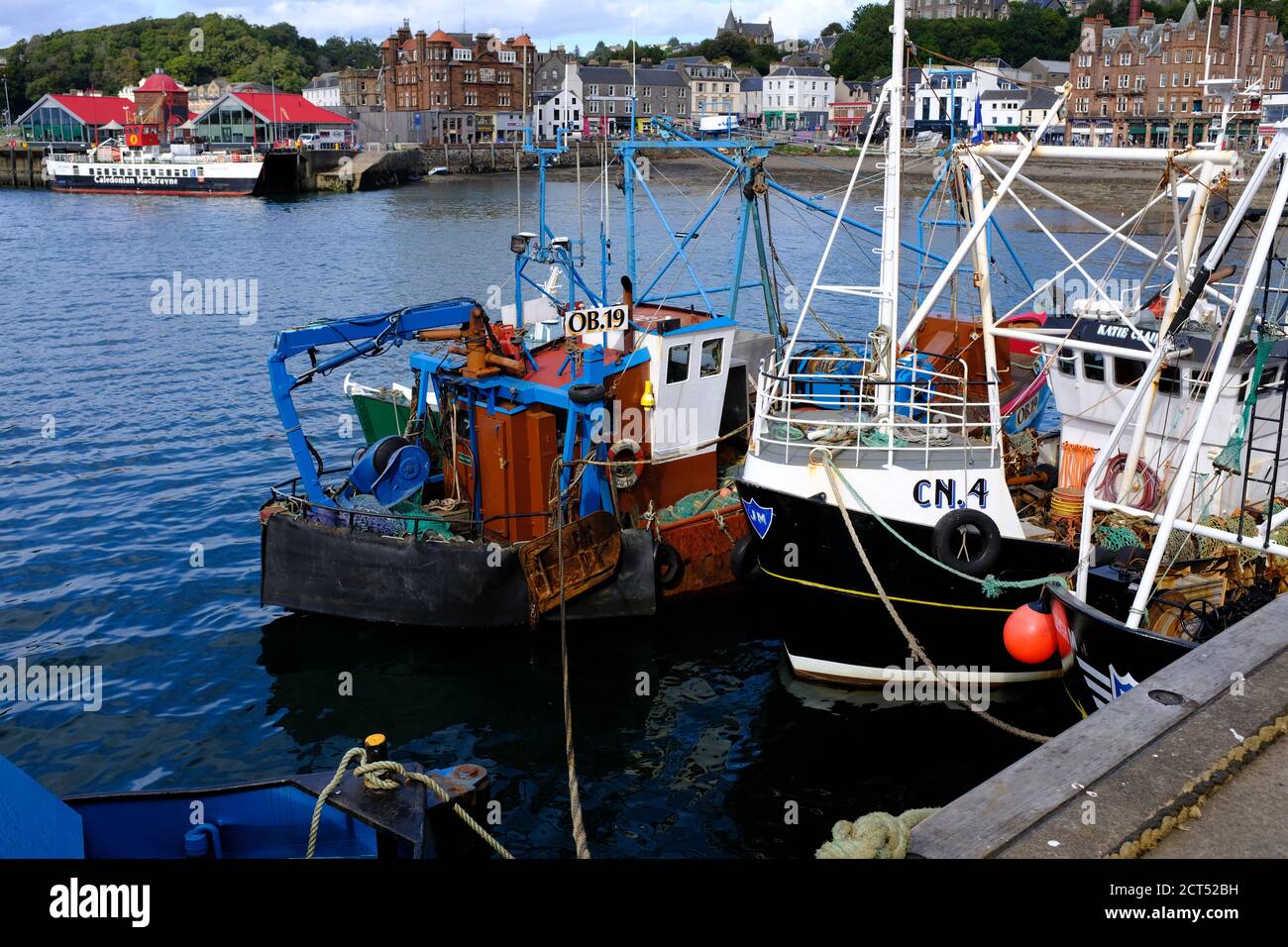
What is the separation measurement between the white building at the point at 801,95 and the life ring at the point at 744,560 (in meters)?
128

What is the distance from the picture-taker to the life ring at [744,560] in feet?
60.2

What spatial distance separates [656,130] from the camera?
74.8 ft

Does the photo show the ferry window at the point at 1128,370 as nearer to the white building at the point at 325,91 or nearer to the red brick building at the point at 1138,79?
the red brick building at the point at 1138,79

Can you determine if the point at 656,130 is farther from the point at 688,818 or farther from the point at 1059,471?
the point at 688,818

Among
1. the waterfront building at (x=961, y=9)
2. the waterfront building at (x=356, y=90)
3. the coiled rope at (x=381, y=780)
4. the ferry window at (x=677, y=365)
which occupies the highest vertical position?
the waterfront building at (x=961, y=9)

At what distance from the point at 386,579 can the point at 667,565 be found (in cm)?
442

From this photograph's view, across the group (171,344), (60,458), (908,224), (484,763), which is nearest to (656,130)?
(484,763)

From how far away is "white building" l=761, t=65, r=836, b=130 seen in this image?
13988 cm

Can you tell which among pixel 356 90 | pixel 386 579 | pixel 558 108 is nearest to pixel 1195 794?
pixel 386 579

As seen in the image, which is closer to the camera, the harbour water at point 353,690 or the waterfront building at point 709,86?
the harbour water at point 353,690

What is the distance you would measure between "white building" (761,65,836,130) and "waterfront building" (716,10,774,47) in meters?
31.7

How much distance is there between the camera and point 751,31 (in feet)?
599

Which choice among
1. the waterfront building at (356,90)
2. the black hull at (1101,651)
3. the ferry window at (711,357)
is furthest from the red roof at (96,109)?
the black hull at (1101,651)

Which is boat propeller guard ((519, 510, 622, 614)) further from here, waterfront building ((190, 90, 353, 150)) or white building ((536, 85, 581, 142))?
waterfront building ((190, 90, 353, 150))
